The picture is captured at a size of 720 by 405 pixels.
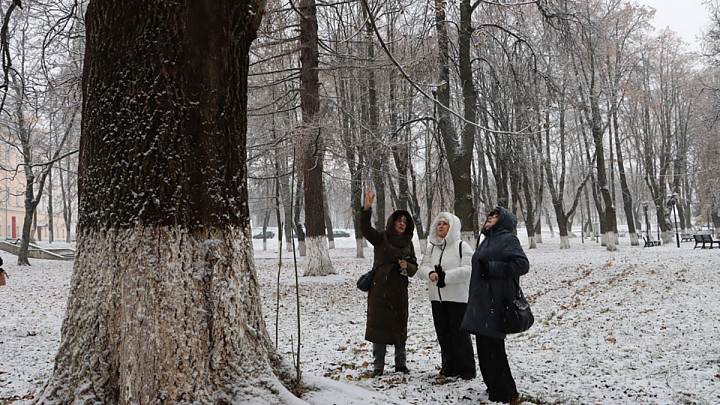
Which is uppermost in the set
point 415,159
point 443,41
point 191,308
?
point 443,41

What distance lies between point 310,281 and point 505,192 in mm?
12539

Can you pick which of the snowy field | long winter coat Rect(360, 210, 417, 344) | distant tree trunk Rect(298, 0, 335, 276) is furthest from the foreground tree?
distant tree trunk Rect(298, 0, 335, 276)

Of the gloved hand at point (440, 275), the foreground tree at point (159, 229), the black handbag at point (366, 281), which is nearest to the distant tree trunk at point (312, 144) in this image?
the black handbag at point (366, 281)

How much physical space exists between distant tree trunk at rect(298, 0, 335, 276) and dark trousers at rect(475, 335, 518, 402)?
7.92 m

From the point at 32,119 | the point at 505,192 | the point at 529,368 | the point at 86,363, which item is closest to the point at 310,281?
the point at 529,368

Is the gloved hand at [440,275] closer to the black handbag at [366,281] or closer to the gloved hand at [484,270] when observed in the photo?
the black handbag at [366,281]

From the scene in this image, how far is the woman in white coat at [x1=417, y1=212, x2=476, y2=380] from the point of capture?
459 centimetres

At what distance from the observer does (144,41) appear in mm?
2660

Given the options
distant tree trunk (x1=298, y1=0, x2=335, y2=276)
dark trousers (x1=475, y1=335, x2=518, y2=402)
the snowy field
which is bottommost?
the snowy field

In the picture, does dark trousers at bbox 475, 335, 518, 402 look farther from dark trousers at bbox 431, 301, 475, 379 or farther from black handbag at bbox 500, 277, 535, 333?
dark trousers at bbox 431, 301, 475, 379

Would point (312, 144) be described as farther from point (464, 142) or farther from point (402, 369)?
point (402, 369)

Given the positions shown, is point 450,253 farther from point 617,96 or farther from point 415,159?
point 617,96

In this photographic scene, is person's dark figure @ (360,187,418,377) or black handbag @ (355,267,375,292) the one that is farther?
black handbag @ (355,267,375,292)

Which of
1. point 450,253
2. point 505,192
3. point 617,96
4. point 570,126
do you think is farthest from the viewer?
point 570,126
